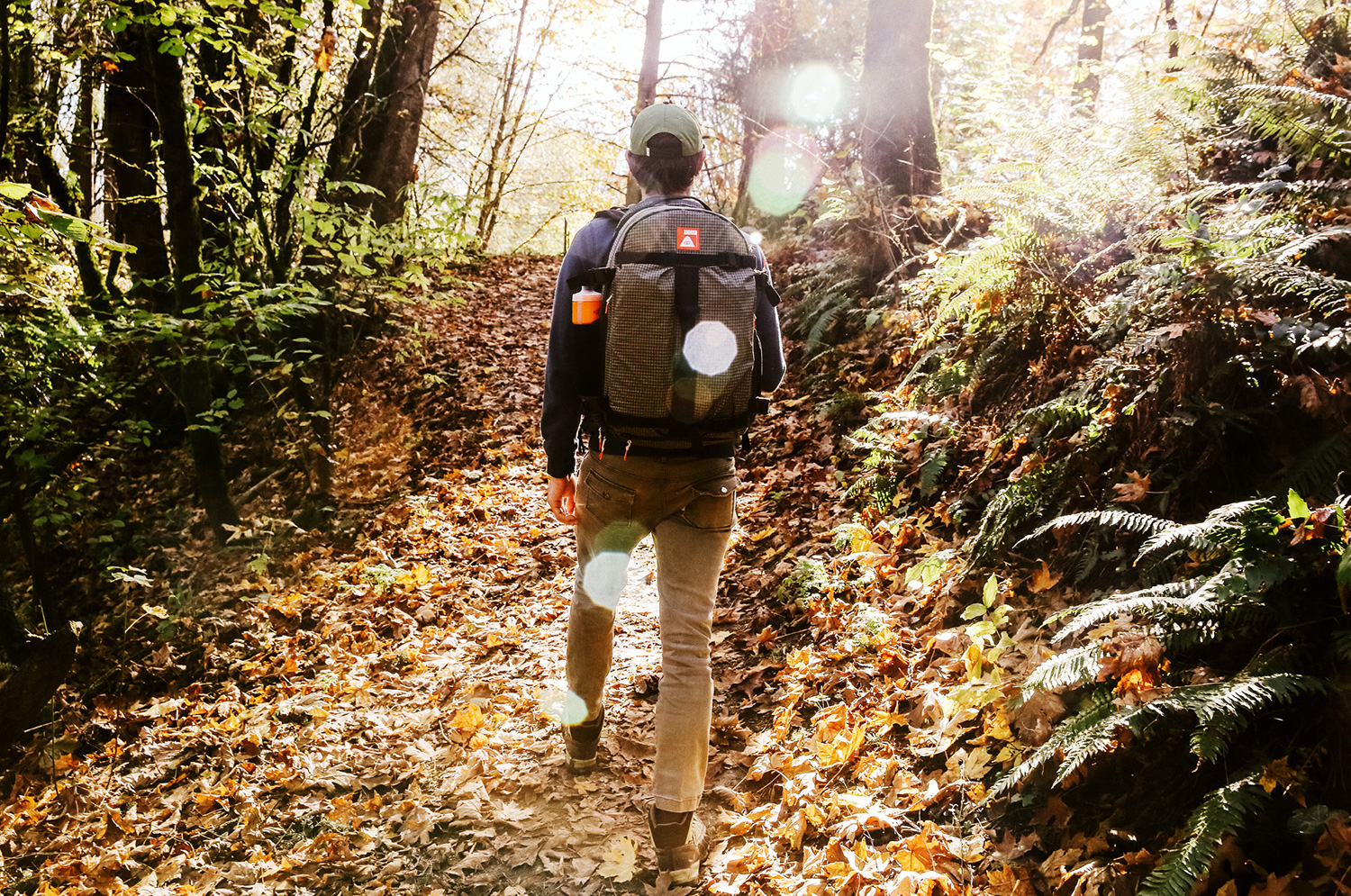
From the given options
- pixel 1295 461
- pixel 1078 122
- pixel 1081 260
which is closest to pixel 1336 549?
pixel 1295 461

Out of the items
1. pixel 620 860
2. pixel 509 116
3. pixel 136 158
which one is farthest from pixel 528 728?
pixel 509 116

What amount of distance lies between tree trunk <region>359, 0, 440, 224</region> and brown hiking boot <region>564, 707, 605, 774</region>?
8.09m

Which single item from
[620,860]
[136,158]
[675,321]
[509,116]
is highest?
[509,116]

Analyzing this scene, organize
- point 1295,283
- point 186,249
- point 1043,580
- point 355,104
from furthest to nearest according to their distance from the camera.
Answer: point 355,104, point 186,249, point 1043,580, point 1295,283

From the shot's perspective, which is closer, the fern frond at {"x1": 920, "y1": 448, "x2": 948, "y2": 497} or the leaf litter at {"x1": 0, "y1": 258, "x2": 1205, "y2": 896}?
the leaf litter at {"x1": 0, "y1": 258, "x2": 1205, "y2": 896}

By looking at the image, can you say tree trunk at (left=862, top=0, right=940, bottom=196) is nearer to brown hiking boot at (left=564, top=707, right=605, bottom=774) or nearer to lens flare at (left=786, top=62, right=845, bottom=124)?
lens flare at (left=786, top=62, right=845, bottom=124)

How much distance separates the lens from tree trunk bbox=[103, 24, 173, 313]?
6.90 m

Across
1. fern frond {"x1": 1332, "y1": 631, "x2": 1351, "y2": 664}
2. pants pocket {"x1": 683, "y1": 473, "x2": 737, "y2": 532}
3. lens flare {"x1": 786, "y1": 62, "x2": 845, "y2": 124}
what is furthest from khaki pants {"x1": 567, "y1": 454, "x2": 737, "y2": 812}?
lens flare {"x1": 786, "y1": 62, "x2": 845, "y2": 124}

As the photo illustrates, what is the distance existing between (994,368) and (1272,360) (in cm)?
180

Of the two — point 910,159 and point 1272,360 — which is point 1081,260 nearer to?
point 1272,360

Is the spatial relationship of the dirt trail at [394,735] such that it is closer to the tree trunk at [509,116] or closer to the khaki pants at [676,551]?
the khaki pants at [676,551]

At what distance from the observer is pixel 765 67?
1492 cm

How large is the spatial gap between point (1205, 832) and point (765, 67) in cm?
1563

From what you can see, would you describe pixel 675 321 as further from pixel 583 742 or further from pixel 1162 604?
pixel 583 742
